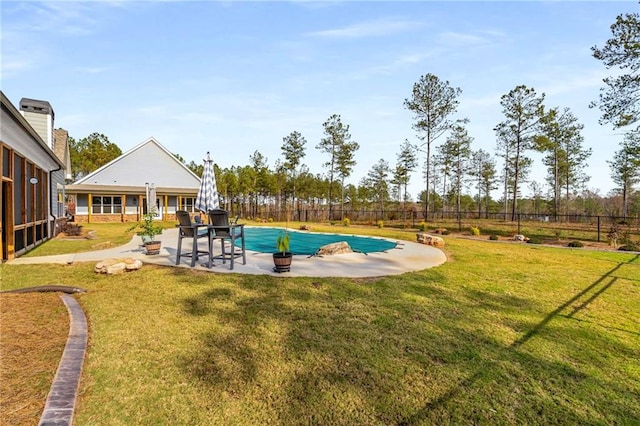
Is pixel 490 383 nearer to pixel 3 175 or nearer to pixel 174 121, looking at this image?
pixel 3 175

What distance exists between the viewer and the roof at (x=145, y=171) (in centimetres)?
2264

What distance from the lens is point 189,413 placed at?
85.0 inches

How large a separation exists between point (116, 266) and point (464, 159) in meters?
33.8

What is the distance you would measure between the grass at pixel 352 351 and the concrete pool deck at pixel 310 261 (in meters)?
0.75

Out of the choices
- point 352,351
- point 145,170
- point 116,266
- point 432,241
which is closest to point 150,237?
point 116,266

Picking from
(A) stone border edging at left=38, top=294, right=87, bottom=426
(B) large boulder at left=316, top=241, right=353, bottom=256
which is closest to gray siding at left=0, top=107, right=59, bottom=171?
(A) stone border edging at left=38, top=294, right=87, bottom=426

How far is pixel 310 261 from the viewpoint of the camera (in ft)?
24.8

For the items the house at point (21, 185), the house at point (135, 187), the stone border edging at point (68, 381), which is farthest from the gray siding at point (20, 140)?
the house at point (135, 187)

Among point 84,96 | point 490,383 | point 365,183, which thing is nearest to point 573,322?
point 490,383

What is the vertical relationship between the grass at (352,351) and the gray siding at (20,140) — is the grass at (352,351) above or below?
below

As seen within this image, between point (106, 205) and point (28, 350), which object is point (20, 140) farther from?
point (106, 205)

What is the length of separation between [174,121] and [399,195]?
27.0 metres

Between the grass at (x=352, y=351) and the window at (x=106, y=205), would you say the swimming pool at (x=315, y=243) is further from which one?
the window at (x=106, y=205)

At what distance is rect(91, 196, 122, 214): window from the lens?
2153cm
